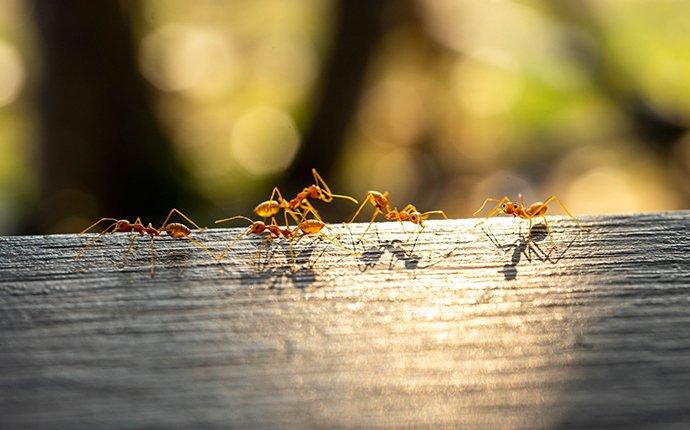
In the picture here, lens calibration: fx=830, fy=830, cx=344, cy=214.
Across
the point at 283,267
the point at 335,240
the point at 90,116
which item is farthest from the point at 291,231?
the point at 90,116

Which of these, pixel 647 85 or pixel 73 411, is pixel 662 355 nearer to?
pixel 73 411

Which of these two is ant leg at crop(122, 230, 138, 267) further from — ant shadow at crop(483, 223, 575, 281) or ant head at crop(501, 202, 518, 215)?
ant head at crop(501, 202, 518, 215)

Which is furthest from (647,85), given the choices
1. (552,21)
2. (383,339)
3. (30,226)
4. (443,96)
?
(383,339)

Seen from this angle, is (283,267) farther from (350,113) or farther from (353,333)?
(350,113)

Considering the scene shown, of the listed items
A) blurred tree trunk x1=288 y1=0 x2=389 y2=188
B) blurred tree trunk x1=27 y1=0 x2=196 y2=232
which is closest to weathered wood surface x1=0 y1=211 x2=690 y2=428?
blurred tree trunk x1=27 y1=0 x2=196 y2=232

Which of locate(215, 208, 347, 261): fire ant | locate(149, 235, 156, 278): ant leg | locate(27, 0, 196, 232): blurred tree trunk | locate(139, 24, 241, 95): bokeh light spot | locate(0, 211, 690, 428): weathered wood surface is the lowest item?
locate(0, 211, 690, 428): weathered wood surface

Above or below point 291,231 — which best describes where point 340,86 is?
above
